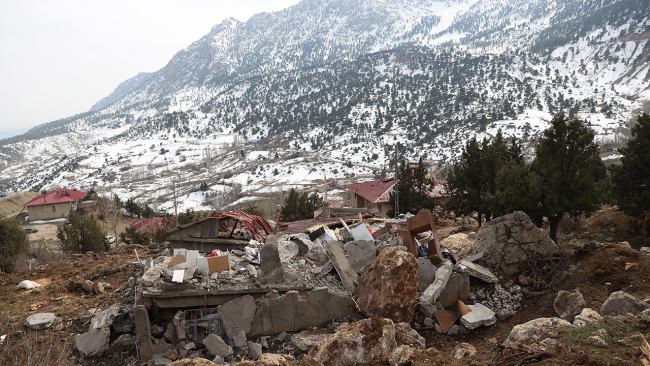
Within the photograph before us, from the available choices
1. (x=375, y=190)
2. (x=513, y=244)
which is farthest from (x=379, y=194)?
(x=513, y=244)

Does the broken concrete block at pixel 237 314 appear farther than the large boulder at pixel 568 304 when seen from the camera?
Yes

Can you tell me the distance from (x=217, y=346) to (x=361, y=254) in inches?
167

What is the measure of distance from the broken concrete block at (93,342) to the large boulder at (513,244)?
9.79 m

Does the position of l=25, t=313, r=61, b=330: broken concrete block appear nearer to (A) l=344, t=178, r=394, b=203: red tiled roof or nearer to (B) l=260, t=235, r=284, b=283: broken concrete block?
(B) l=260, t=235, r=284, b=283: broken concrete block

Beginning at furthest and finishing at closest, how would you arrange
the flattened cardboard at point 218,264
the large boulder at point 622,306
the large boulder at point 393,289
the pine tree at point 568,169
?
the pine tree at point 568,169, the flattened cardboard at point 218,264, the large boulder at point 393,289, the large boulder at point 622,306

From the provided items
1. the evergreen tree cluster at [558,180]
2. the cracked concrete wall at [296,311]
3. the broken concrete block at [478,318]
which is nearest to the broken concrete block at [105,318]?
the cracked concrete wall at [296,311]

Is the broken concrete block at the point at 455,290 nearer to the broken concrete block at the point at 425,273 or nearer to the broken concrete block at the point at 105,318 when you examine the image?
the broken concrete block at the point at 425,273

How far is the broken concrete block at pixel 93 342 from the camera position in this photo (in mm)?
8141

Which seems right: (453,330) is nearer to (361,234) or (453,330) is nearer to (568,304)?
(568,304)

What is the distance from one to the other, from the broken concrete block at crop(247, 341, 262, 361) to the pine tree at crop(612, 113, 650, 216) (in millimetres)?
12903

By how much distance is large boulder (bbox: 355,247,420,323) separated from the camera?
8.17m

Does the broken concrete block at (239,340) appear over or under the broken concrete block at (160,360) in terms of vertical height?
under

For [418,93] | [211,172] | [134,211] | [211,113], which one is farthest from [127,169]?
[418,93]

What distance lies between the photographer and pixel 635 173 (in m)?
12.9
